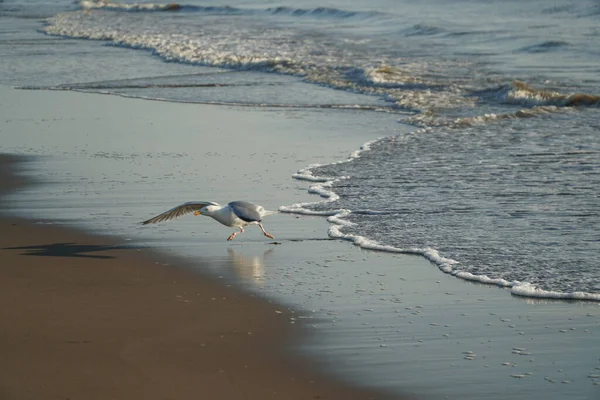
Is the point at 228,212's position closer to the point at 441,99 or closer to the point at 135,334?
the point at 135,334

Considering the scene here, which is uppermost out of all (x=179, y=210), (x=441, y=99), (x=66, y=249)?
(x=179, y=210)

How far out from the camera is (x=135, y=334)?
17.6ft

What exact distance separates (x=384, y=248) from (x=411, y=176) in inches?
96.4

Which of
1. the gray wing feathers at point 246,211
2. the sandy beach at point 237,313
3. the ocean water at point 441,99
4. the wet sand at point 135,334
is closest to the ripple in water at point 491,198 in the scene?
the ocean water at point 441,99

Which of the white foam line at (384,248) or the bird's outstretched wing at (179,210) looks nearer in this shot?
the white foam line at (384,248)

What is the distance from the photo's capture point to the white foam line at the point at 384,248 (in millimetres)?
5902

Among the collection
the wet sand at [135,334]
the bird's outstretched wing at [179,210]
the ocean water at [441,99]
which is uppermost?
the bird's outstretched wing at [179,210]

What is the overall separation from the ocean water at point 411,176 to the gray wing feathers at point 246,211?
25cm

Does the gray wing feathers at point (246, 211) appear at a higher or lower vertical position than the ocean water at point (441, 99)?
higher

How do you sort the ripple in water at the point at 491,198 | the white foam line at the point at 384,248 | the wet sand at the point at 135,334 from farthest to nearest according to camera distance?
the ripple in water at the point at 491,198 → the white foam line at the point at 384,248 → the wet sand at the point at 135,334

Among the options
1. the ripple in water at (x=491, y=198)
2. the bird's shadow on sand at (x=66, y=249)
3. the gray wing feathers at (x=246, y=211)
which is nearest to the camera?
the ripple in water at (x=491, y=198)

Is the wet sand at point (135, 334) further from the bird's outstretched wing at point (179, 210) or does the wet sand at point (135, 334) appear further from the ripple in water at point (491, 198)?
the ripple in water at point (491, 198)

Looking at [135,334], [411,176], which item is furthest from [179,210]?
[411,176]

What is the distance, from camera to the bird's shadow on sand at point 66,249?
6977mm
